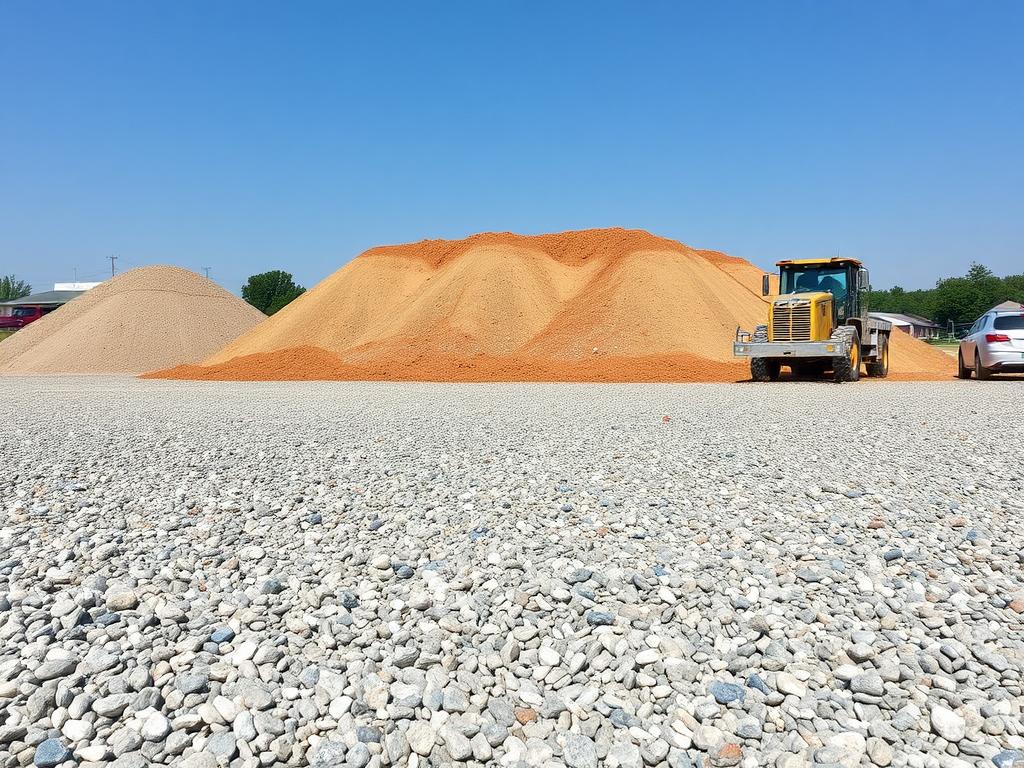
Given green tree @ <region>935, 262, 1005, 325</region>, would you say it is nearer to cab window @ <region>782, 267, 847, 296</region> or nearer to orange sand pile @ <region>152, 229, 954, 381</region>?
orange sand pile @ <region>152, 229, 954, 381</region>

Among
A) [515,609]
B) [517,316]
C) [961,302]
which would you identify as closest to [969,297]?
[961,302]

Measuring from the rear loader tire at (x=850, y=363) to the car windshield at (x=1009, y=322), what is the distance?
11.3ft

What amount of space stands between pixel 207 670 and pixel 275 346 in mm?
37897

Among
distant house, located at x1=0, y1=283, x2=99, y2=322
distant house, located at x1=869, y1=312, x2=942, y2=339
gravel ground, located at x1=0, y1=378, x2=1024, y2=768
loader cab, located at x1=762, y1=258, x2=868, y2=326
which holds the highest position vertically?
distant house, located at x1=0, y1=283, x2=99, y2=322

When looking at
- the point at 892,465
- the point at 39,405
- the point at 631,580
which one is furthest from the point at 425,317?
the point at 631,580

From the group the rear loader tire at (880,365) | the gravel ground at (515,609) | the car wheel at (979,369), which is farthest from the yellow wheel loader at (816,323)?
the gravel ground at (515,609)

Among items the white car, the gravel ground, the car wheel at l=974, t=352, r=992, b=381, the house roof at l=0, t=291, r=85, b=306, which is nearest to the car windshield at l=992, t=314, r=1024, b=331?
the white car

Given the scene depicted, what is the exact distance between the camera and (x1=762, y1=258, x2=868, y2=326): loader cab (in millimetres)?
20891

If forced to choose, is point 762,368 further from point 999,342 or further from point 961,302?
point 961,302

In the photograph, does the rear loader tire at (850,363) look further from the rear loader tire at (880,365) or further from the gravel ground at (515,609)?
the gravel ground at (515,609)

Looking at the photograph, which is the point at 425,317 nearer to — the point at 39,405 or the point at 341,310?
the point at 341,310

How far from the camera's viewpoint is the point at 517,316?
1500 inches

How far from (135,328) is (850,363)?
4219cm

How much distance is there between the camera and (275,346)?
129 feet
